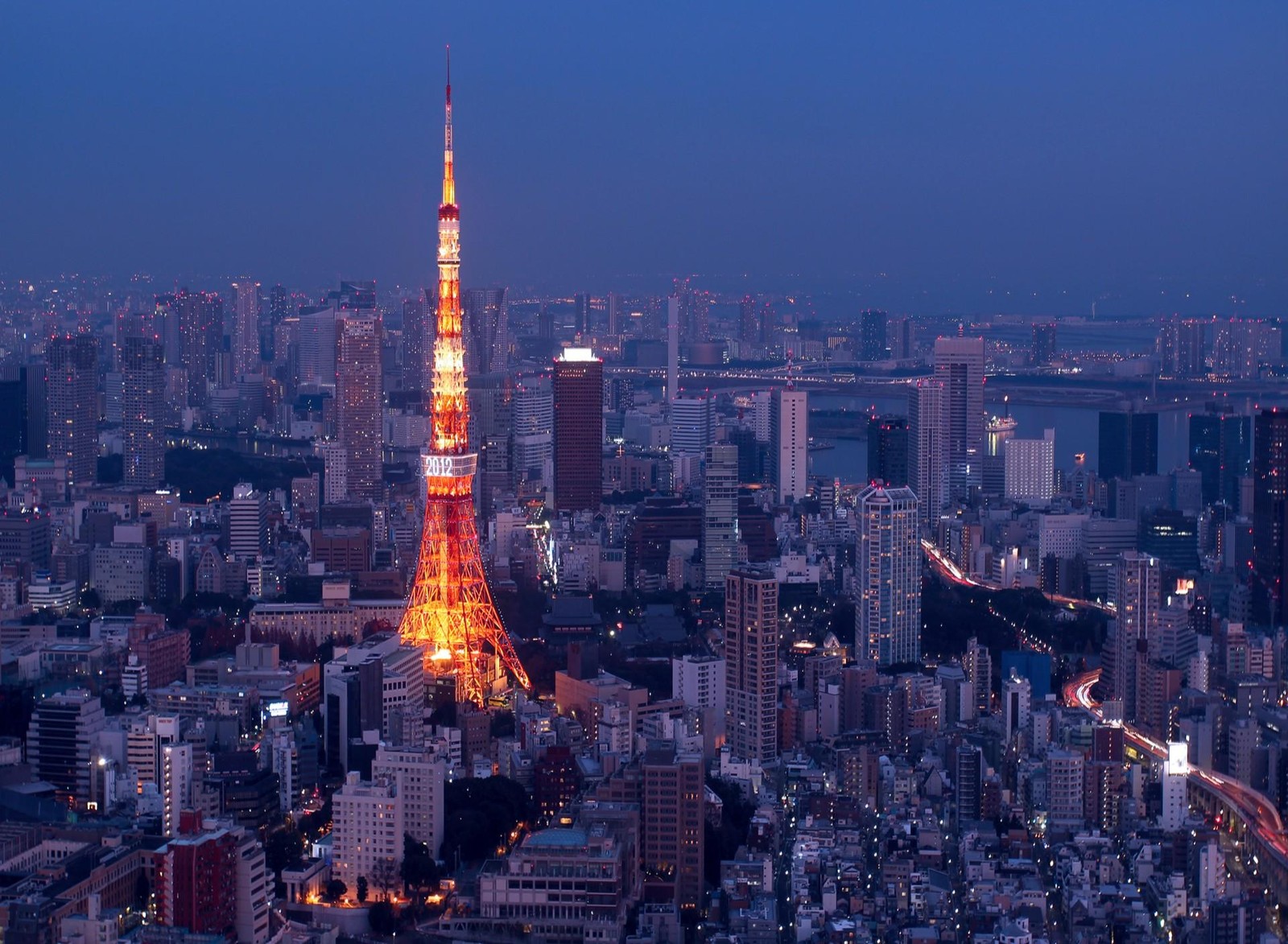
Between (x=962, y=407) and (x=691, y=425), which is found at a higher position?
(x=962, y=407)

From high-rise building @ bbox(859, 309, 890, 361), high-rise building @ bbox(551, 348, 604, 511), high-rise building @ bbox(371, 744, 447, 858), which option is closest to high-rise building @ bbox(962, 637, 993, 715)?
high-rise building @ bbox(371, 744, 447, 858)

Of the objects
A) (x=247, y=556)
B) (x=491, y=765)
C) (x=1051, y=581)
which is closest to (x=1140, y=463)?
(x=1051, y=581)

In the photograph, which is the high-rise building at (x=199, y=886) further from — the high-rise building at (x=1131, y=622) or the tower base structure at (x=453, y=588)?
the high-rise building at (x=1131, y=622)

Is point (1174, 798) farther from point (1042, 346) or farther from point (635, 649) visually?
point (1042, 346)

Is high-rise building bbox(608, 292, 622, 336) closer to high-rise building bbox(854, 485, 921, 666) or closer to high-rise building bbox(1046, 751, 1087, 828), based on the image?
high-rise building bbox(854, 485, 921, 666)

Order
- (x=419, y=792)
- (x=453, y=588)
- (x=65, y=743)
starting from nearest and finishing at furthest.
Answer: (x=419, y=792), (x=65, y=743), (x=453, y=588)

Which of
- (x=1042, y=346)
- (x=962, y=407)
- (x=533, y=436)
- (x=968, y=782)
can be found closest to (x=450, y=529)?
(x=968, y=782)
